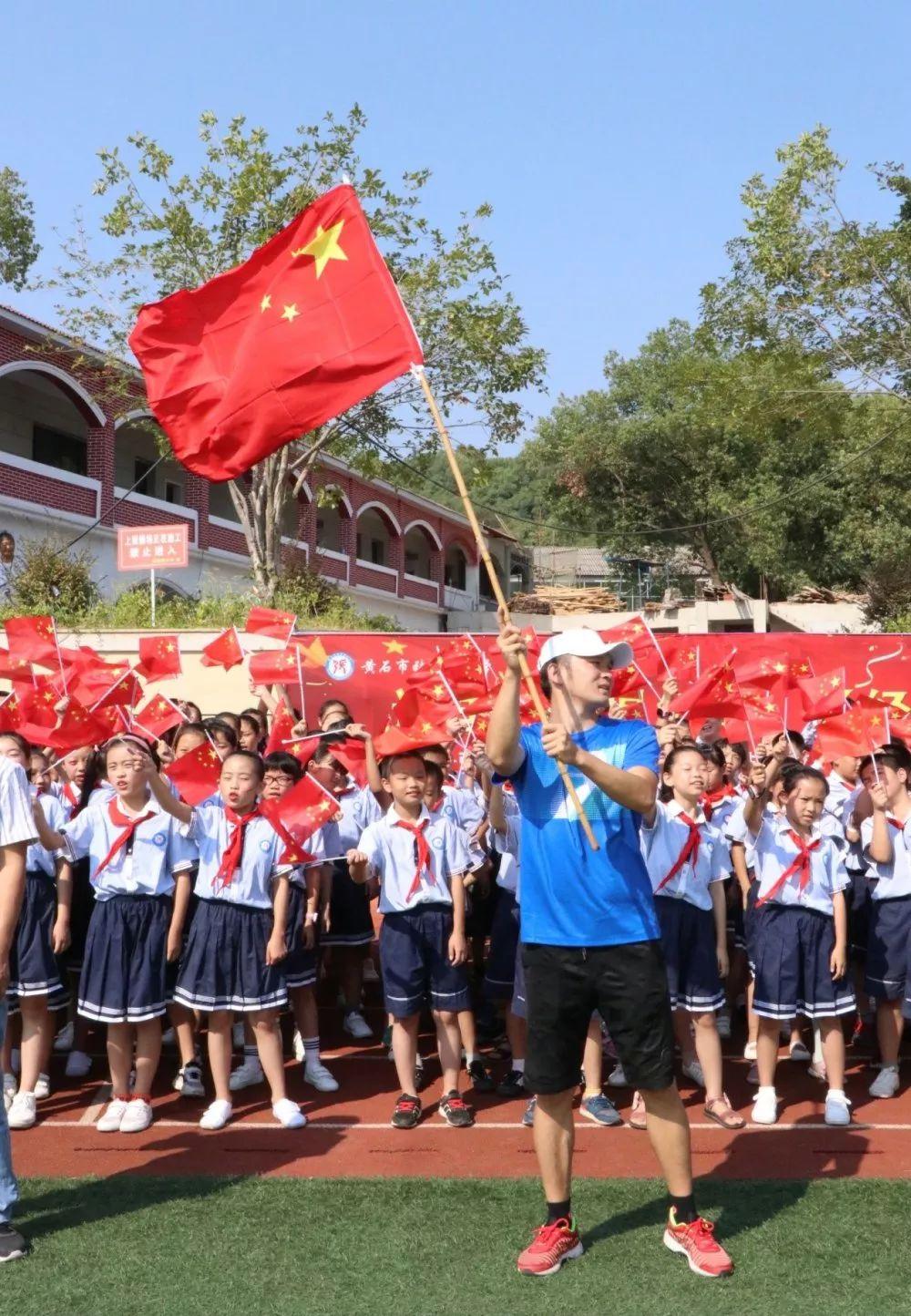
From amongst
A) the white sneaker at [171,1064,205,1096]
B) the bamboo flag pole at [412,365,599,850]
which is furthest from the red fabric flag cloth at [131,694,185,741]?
the bamboo flag pole at [412,365,599,850]

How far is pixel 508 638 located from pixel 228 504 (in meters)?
23.8

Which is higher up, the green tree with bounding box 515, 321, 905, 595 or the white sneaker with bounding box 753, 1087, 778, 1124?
the green tree with bounding box 515, 321, 905, 595

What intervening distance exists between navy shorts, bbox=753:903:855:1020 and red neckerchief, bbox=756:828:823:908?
0.31 ft

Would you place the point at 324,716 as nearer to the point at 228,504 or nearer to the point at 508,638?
the point at 508,638

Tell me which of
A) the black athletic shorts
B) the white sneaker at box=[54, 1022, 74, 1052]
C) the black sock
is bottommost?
the white sneaker at box=[54, 1022, 74, 1052]

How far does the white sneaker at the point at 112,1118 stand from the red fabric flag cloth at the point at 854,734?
3996 millimetres

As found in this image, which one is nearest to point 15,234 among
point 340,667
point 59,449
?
point 59,449

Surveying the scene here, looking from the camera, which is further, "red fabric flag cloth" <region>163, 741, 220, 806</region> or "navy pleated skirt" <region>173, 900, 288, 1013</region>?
"red fabric flag cloth" <region>163, 741, 220, 806</region>

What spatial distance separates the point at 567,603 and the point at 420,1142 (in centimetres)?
2867

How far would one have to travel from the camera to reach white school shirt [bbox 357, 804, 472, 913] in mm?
5555

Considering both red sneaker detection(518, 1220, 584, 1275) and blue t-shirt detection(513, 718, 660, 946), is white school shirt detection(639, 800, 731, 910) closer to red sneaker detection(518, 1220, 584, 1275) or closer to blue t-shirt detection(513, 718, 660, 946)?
blue t-shirt detection(513, 718, 660, 946)

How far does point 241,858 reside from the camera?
5.51 metres

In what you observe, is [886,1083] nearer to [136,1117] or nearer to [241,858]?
[241,858]

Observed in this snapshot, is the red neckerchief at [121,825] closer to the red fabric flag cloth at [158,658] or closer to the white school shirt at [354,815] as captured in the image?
the white school shirt at [354,815]
